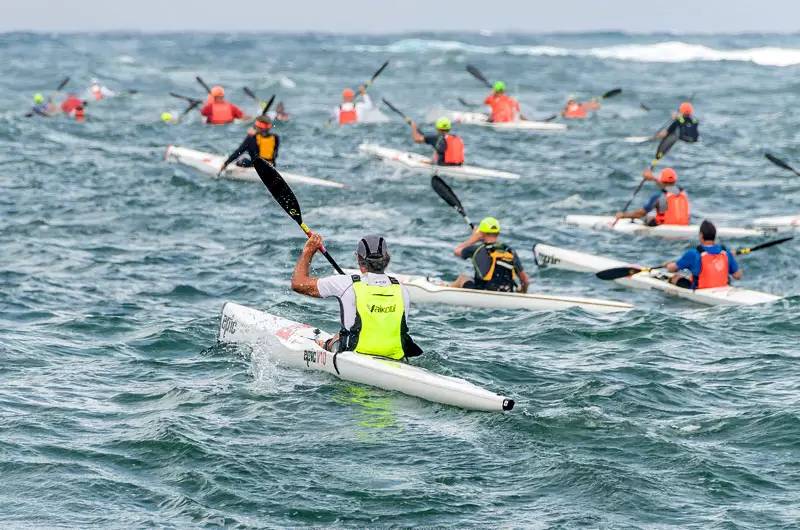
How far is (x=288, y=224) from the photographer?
20.0 metres

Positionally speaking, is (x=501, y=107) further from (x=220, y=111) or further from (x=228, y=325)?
(x=228, y=325)

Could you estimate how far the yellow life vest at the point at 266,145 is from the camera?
22016 mm

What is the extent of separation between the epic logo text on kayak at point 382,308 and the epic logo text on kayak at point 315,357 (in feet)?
2.66

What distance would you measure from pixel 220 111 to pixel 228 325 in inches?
757

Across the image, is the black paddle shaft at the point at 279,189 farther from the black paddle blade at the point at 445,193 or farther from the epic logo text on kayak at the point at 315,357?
the black paddle blade at the point at 445,193

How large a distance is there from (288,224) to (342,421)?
10.2 m

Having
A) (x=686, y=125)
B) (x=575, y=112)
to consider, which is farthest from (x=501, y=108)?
(x=686, y=125)

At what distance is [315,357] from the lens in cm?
1122

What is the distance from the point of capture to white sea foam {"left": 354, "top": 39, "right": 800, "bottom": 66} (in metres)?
71.1

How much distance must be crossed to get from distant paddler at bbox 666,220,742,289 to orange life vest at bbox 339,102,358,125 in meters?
18.4

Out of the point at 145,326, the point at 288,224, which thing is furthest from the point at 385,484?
the point at 288,224

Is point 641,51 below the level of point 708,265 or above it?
above

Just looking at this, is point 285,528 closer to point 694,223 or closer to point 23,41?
point 694,223

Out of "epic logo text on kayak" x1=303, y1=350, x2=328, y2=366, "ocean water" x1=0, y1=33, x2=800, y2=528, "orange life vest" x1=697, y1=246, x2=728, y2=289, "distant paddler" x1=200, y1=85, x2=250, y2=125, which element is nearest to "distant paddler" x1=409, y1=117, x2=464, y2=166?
"ocean water" x1=0, y1=33, x2=800, y2=528
